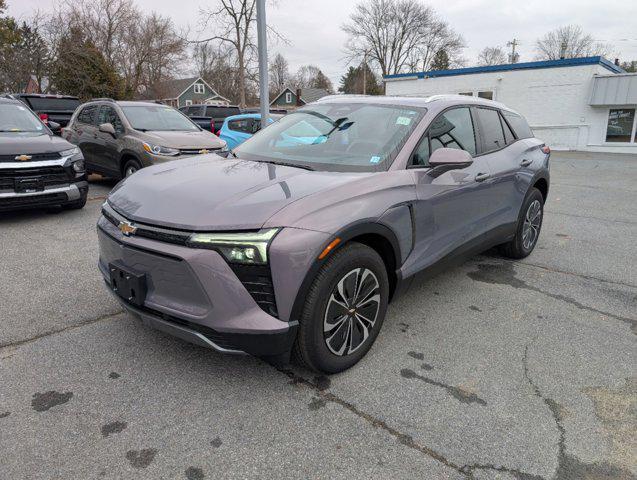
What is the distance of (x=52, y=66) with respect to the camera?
32.7 metres

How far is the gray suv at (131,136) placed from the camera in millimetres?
7855

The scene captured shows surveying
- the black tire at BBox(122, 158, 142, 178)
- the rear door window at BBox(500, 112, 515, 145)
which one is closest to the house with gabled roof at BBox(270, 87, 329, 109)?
the black tire at BBox(122, 158, 142, 178)

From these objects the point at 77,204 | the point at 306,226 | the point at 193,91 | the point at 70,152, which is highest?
the point at 193,91

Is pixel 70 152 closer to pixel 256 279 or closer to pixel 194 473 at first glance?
pixel 256 279

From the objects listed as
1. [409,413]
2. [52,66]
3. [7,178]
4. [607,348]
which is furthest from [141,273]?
[52,66]

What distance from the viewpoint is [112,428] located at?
2.36 metres

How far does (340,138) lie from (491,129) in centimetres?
176

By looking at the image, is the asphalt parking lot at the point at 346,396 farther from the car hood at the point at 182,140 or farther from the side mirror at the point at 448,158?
the car hood at the point at 182,140

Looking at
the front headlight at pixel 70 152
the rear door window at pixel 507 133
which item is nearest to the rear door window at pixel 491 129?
the rear door window at pixel 507 133

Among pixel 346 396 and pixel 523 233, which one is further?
pixel 523 233

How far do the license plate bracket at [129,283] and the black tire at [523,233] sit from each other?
3768mm

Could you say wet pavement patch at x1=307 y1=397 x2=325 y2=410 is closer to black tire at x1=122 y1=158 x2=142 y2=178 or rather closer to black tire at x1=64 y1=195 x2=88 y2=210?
black tire at x1=64 y1=195 x2=88 y2=210

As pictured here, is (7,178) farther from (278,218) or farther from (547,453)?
(547,453)

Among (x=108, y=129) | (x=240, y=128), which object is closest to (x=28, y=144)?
(x=108, y=129)
